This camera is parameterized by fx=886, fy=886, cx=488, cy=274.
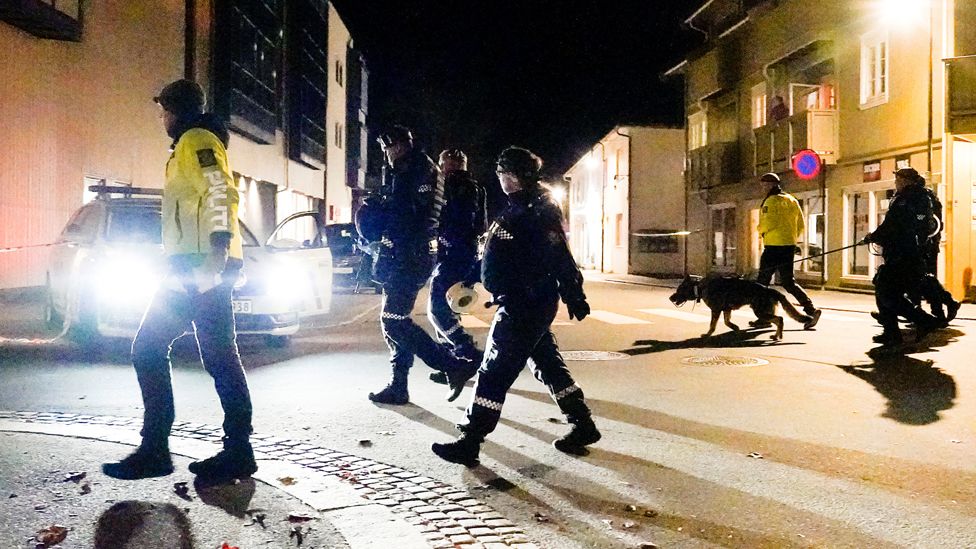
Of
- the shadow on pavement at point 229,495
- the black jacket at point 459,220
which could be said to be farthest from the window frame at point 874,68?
the shadow on pavement at point 229,495

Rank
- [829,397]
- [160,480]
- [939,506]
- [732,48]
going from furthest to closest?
[732,48], [829,397], [160,480], [939,506]

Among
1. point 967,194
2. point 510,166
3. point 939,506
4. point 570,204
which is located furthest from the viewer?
point 570,204

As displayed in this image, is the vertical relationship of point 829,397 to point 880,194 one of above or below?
below

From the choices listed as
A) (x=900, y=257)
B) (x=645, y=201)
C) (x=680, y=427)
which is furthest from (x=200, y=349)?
(x=645, y=201)

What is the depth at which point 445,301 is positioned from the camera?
6883 millimetres

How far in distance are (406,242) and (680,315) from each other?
893 centimetres

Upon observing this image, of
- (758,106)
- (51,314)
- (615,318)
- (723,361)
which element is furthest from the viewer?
(758,106)

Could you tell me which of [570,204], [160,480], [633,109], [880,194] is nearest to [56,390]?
[160,480]

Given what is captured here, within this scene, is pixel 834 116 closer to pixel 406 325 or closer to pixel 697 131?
pixel 697 131

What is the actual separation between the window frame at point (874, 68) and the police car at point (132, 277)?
14201 mm

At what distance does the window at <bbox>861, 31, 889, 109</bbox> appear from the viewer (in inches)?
766

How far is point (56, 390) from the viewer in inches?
269

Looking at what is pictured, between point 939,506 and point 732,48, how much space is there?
2695 centimetres

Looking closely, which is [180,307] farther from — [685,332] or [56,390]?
[685,332]
